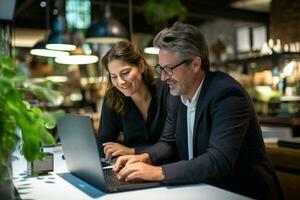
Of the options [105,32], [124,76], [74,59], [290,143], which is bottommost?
[290,143]

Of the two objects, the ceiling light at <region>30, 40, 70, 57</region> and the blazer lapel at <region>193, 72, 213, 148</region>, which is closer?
Answer: the blazer lapel at <region>193, 72, 213, 148</region>

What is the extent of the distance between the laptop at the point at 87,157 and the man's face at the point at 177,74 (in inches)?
18.3

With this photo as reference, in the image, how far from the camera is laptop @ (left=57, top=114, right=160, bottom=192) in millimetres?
1356

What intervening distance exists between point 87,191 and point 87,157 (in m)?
0.12

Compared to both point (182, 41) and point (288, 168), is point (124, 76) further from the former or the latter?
point (288, 168)

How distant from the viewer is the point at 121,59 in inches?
84.4

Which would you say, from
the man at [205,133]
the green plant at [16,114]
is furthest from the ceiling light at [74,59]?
the green plant at [16,114]

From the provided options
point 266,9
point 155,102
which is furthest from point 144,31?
point 155,102

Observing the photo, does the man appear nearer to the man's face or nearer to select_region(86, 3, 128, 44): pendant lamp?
the man's face

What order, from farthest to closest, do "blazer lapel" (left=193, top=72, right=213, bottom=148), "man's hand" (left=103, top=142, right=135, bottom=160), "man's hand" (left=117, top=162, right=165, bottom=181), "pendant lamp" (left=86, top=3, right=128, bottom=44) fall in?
"pendant lamp" (left=86, top=3, right=128, bottom=44) → "man's hand" (left=103, top=142, right=135, bottom=160) → "blazer lapel" (left=193, top=72, right=213, bottom=148) → "man's hand" (left=117, top=162, right=165, bottom=181)

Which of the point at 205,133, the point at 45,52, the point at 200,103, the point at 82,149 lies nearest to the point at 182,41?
the point at 200,103

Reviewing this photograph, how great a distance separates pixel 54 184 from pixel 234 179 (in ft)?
2.37

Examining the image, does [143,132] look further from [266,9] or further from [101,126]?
[266,9]

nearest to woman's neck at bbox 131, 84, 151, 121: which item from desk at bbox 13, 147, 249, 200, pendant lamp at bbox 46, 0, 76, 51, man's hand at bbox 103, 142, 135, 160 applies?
man's hand at bbox 103, 142, 135, 160
